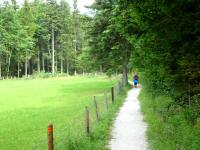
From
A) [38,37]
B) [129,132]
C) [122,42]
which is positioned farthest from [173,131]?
[38,37]

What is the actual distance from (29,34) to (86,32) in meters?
64.2

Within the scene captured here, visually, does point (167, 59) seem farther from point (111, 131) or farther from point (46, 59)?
point (46, 59)

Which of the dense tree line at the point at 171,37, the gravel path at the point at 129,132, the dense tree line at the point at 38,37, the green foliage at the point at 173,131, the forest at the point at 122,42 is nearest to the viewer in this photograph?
the dense tree line at the point at 171,37

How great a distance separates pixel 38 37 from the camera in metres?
108

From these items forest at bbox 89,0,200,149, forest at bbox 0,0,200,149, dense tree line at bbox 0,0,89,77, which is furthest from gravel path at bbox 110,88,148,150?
dense tree line at bbox 0,0,89,77

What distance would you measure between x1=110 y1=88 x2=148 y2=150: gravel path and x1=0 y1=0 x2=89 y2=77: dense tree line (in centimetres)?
6790

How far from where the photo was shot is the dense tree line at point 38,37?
95.4 meters

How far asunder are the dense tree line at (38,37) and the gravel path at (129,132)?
6790 cm

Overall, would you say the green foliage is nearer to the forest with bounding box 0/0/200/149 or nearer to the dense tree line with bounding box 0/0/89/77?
the forest with bounding box 0/0/200/149

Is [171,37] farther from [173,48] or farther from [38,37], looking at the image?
[38,37]

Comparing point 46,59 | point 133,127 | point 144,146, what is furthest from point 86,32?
point 46,59

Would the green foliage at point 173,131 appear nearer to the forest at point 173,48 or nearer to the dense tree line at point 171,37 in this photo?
the forest at point 173,48

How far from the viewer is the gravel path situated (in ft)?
40.7

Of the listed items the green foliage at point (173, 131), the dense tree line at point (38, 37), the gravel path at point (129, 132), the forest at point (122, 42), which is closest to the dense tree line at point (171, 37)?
the forest at point (122, 42)
